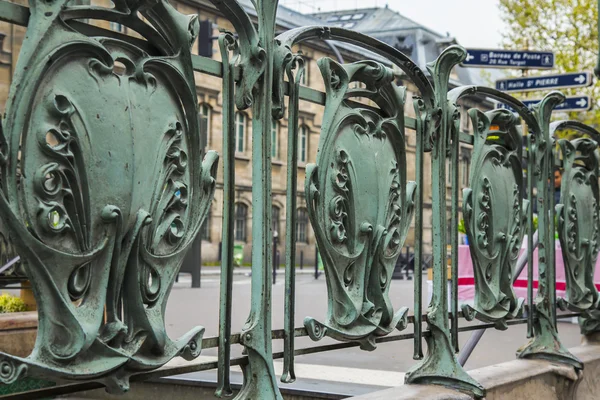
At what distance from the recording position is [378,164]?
151 inches

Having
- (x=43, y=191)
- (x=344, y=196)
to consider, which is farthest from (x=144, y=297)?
(x=344, y=196)

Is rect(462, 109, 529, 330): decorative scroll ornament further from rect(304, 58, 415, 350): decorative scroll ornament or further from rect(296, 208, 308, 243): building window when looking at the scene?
rect(296, 208, 308, 243): building window

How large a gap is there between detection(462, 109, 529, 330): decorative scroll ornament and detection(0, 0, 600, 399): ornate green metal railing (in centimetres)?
1

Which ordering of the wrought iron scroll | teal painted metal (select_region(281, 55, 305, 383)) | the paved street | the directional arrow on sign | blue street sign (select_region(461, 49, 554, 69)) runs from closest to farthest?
teal painted metal (select_region(281, 55, 305, 383)), the wrought iron scroll, the paved street, blue street sign (select_region(461, 49, 554, 69)), the directional arrow on sign

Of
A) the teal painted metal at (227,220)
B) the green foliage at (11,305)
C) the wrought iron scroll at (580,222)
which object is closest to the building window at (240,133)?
the green foliage at (11,305)

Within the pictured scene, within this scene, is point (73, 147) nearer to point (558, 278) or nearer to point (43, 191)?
point (43, 191)

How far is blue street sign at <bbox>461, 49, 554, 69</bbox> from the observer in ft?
37.3

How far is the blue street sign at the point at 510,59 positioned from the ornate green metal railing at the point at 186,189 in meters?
6.64

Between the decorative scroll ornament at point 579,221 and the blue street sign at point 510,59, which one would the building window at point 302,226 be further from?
the decorative scroll ornament at point 579,221

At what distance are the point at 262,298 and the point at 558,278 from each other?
546 centimetres

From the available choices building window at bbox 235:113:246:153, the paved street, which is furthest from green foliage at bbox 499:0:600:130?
building window at bbox 235:113:246:153

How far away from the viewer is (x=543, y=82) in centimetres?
1191

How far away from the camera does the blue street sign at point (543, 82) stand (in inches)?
455

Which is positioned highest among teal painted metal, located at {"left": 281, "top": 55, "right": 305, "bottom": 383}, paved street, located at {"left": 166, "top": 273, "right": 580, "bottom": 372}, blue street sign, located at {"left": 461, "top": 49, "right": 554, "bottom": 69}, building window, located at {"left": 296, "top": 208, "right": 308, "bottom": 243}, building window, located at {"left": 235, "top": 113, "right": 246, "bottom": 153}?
building window, located at {"left": 235, "top": 113, "right": 246, "bottom": 153}
